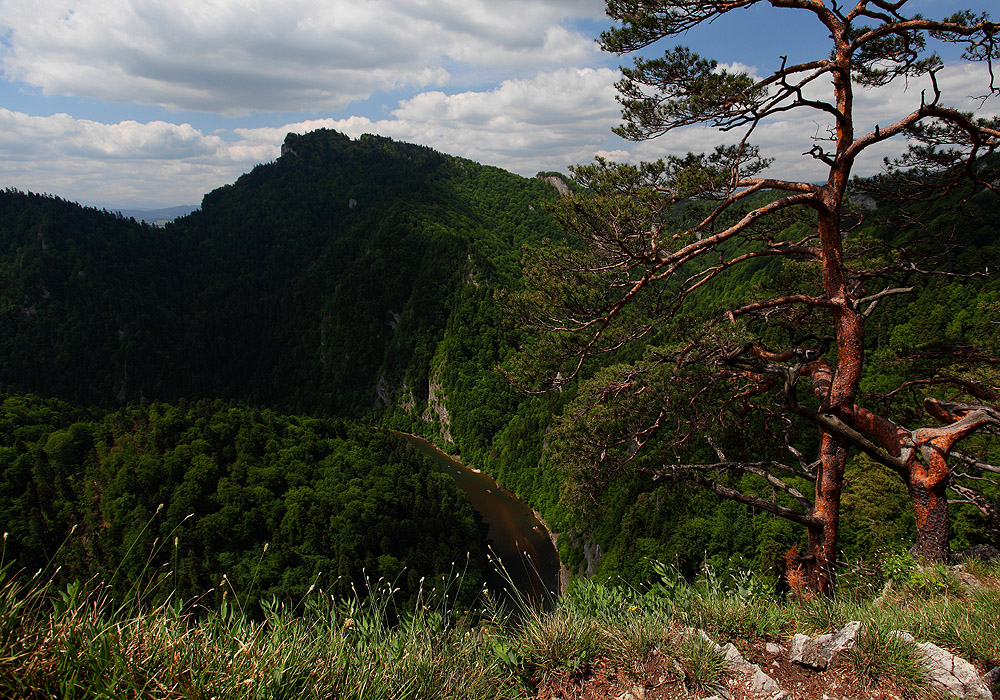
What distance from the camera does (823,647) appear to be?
3170mm

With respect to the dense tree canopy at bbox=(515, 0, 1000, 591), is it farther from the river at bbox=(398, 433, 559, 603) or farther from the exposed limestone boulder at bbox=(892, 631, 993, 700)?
the river at bbox=(398, 433, 559, 603)

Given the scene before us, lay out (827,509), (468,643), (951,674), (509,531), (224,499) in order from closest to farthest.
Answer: (951,674) < (468,643) < (827,509) < (224,499) < (509,531)

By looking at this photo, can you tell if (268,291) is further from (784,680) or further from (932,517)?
(784,680)

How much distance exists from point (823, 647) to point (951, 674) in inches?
24.2

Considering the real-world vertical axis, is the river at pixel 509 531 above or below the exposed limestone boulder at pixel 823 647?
below

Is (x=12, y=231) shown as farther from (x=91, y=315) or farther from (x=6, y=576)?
(x=6, y=576)

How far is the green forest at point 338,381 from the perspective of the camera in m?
9.71

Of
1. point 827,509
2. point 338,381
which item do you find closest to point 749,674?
point 827,509

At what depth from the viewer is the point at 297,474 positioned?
36.1m

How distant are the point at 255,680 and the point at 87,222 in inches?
5732

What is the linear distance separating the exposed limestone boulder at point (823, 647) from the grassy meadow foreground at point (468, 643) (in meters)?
0.05

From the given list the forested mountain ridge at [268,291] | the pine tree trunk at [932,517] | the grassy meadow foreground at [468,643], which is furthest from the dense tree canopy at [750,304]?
the forested mountain ridge at [268,291]

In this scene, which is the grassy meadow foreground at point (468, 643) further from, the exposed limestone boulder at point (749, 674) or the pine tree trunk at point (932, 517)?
the pine tree trunk at point (932, 517)

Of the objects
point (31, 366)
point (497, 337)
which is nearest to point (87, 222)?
point (31, 366)
